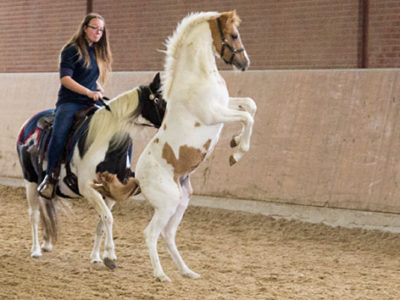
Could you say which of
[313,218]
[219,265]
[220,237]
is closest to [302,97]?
[313,218]

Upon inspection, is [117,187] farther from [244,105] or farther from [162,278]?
[244,105]

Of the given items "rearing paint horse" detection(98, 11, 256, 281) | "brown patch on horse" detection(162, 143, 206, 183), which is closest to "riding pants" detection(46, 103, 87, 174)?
"rearing paint horse" detection(98, 11, 256, 281)

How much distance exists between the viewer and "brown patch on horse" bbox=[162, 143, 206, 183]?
18.3 ft

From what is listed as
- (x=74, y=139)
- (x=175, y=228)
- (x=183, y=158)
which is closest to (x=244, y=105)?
(x=183, y=158)

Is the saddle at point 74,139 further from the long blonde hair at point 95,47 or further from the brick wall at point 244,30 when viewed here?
the brick wall at point 244,30

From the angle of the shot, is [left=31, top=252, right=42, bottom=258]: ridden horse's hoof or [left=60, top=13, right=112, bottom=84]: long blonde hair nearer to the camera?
[left=60, top=13, right=112, bottom=84]: long blonde hair

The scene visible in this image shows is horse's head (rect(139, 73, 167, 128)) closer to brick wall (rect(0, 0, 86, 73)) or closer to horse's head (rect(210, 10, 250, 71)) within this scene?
horse's head (rect(210, 10, 250, 71))

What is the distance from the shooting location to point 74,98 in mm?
6531

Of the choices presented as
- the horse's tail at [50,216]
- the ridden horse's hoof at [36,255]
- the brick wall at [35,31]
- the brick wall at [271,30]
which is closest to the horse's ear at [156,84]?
the horse's tail at [50,216]

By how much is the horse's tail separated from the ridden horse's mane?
888mm

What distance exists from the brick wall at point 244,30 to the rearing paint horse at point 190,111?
4.82 m

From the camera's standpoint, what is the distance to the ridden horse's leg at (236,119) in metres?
5.38

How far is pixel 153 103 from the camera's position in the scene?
6039 millimetres

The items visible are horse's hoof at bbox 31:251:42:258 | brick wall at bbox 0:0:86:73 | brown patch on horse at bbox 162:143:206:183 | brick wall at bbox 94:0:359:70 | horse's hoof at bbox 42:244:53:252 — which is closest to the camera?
brown patch on horse at bbox 162:143:206:183
